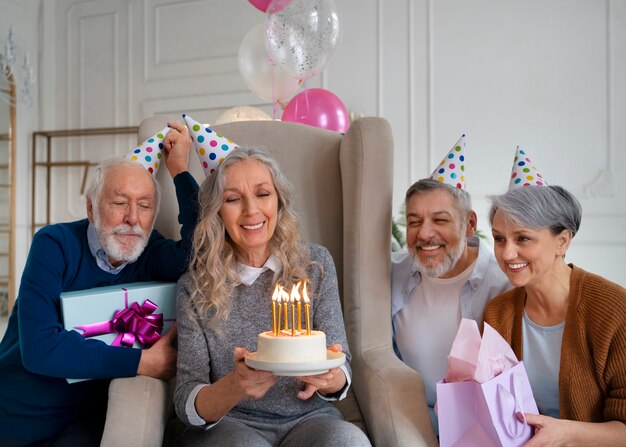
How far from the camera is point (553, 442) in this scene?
53.9 inches

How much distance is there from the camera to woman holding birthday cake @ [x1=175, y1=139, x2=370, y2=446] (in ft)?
4.81

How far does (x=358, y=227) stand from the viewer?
1.87 meters

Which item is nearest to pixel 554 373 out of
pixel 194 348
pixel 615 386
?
pixel 615 386

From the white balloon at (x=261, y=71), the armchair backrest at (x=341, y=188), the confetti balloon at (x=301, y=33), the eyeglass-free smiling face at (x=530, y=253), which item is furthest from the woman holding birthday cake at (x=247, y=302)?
the white balloon at (x=261, y=71)

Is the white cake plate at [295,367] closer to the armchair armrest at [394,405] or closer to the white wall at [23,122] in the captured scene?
the armchair armrest at [394,405]

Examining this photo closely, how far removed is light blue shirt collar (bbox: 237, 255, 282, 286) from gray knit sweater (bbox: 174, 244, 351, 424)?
0.06 feet

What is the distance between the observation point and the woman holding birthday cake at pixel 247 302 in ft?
4.81

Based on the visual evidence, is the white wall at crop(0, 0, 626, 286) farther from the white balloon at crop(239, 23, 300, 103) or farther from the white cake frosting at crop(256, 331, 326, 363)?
the white cake frosting at crop(256, 331, 326, 363)

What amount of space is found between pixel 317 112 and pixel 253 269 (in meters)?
1.78

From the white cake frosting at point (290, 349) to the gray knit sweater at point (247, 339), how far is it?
37cm

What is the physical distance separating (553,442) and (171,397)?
0.98 m

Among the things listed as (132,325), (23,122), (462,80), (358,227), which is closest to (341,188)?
(358,227)

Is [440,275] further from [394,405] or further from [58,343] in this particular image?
[58,343]

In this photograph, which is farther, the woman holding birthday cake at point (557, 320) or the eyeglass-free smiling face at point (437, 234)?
the eyeglass-free smiling face at point (437, 234)
